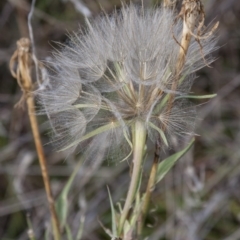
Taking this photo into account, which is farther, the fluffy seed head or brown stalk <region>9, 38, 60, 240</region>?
brown stalk <region>9, 38, 60, 240</region>

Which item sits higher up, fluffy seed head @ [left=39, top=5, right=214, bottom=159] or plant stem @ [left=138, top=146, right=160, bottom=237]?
fluffy seed head @ [left=39, top=5, right=214, bottom=159]

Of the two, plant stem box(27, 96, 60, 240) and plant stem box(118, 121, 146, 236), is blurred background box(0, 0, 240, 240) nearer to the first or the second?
plant stem box(27, 96, 60, 240)

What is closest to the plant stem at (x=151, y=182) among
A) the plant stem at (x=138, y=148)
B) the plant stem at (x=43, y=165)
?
the plant stem at (x=138, y=148)

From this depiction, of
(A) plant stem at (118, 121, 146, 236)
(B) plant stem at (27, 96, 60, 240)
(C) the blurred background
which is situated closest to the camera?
(A) plant stem at (118, 121, 146, 236)

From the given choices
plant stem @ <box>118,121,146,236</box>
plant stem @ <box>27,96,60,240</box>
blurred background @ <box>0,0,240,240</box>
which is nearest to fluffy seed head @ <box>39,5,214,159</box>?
plant stem @ <box>118,121,146,236</box>

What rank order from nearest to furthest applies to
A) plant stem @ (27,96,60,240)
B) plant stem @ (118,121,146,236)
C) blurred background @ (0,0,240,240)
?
1. plant stem @ (118,121,146,236)
2. plant stem @ (27,96,60,240)
3. blurred background @ (0,0,240,240)

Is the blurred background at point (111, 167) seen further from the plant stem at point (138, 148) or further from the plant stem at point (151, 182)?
the plant stem at point (138, 148)

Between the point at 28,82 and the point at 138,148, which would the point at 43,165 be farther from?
the point at 138,148
